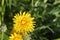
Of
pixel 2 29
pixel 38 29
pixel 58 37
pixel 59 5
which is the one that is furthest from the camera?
pixel 59 5

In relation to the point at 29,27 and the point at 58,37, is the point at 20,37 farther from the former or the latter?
the point at 58,37

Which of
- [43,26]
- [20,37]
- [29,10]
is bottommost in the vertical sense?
[20,37]

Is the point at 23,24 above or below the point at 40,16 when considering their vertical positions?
below

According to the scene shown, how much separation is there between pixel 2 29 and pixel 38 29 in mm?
402

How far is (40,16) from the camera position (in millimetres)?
2068

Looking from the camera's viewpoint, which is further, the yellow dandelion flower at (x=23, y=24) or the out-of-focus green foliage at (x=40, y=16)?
the out-of-focus green foliage at (x=40, y=16)

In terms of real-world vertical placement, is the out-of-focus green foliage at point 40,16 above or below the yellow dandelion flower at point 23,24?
above

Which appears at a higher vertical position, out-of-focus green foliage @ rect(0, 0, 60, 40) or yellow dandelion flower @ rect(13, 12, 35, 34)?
out-of-focus green foliage @ rect(0, 0, 60, 40)

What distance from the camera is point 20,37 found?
5.80 ft

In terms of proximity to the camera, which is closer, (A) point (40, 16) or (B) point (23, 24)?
(B) point (23, 24)

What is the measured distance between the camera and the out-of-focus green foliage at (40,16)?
206 cm

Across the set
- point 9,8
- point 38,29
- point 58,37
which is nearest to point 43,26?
point 38,29

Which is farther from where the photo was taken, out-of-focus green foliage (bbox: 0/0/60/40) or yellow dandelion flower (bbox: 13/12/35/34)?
out-of-focus green foliage (bbox: 0/0/60/40)

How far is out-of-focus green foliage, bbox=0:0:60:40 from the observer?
6.75ft
